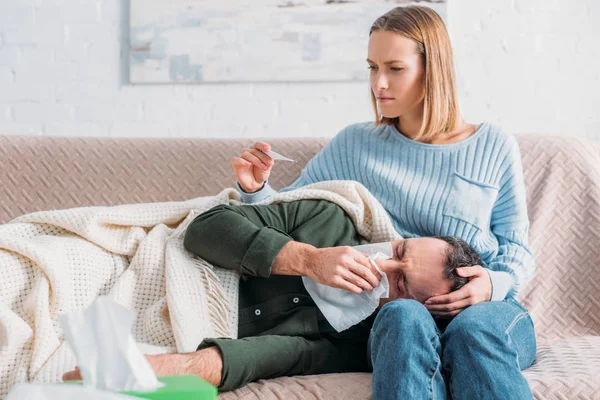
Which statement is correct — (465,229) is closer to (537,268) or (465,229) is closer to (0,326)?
(537,268)

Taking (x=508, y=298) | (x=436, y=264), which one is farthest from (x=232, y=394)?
(x=508, y=298)

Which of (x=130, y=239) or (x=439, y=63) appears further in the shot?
(x=439, y=63)

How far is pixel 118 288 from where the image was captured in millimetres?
1509

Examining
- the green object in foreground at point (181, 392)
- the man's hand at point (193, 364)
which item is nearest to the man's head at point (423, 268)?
the man's hand at point (193, 364)

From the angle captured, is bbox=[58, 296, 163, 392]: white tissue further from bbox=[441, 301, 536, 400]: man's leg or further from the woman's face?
the woman's face

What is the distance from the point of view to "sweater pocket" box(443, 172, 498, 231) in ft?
5.74

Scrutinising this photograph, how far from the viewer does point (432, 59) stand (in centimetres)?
178

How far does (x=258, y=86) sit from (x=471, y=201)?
122 centimetres

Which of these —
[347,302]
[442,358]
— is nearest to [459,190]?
[347,302]

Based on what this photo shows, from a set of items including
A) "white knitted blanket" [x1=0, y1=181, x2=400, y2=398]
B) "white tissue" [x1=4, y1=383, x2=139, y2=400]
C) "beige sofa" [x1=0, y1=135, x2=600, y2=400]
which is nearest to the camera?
"white tissue" [x1=4, y1=383, x2=139, y2=400]

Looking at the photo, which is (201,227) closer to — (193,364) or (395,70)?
(193,364)

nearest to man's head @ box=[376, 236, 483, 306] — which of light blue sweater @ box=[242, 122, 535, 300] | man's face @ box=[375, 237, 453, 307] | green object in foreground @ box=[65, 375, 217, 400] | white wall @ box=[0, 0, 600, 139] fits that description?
man's face @ box=[375, 237, 453, 307]

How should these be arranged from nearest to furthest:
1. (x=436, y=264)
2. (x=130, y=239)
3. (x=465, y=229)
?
1. (x=436, y=264)
2. (x=130, y=239)
3. (x=465, y=229)

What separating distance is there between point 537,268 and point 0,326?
127 centimetres
